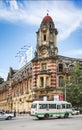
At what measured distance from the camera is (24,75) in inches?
3260

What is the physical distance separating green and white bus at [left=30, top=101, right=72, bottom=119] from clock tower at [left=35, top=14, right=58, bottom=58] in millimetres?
23794

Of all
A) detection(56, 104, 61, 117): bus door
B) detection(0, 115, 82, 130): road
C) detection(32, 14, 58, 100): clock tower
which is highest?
detection(32, 14, 58, 100): clock tower

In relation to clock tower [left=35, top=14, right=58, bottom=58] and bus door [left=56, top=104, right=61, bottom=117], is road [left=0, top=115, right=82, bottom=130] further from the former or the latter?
clock tower [left=35, top=14, right=58, bottom=58]

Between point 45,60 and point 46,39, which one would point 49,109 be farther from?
point 46,39

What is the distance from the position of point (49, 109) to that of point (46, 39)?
2966 cm

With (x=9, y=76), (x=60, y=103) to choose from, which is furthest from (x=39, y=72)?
(x=9, y=76)

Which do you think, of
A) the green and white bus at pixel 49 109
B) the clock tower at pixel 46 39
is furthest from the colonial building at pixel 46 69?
the green and white bus at pixel 49 109

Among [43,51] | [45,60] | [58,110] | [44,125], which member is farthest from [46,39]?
[44,125]

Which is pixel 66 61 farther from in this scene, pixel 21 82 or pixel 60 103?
pixel 60 103

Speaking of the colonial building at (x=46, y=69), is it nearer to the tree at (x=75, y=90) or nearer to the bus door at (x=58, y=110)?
the tree at (x=75, y=90)

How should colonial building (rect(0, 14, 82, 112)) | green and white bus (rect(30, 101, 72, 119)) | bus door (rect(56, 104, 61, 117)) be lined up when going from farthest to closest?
colonial building (rect(0, 14, 82, 112)) → bus door (rect(56, 104, 61, 117)) → green and white bus (rect(30, 101, 72, 119))

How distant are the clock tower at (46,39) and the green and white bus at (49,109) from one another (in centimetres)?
2379

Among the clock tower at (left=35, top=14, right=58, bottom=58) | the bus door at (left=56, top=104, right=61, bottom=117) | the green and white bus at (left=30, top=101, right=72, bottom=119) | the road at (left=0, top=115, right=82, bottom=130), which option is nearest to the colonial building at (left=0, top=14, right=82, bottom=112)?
the clock tower at (left=35, top=14, right=58, bottom=58)

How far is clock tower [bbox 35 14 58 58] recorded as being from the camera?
71938 millimetres
